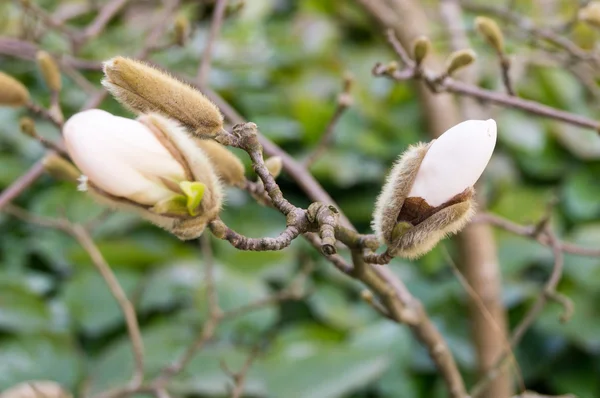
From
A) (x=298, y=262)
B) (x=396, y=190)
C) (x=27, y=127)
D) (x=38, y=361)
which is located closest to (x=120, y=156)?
(x=396, y=190)

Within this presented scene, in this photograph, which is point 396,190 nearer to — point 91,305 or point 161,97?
point 161,97

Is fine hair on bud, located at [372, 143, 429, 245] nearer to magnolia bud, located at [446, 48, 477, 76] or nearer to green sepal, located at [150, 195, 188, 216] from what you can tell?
green sepal, located at [150, 195, 188, 216]

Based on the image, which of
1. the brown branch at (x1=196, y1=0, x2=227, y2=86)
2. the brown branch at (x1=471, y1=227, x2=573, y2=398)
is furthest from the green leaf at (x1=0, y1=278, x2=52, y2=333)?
the brown branch at (x1=471, y1=227, x2=573, y2=398)

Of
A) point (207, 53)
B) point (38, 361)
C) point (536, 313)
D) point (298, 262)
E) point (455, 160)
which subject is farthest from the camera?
point (298, 262)

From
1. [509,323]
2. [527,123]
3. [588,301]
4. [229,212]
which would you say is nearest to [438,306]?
[509,323]

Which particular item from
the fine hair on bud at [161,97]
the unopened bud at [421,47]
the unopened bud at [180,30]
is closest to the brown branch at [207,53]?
the unopened bud at [180,30]

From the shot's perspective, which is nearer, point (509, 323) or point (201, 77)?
point (201, 77)

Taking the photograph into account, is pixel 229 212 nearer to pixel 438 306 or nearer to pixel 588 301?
pixel 438 306
